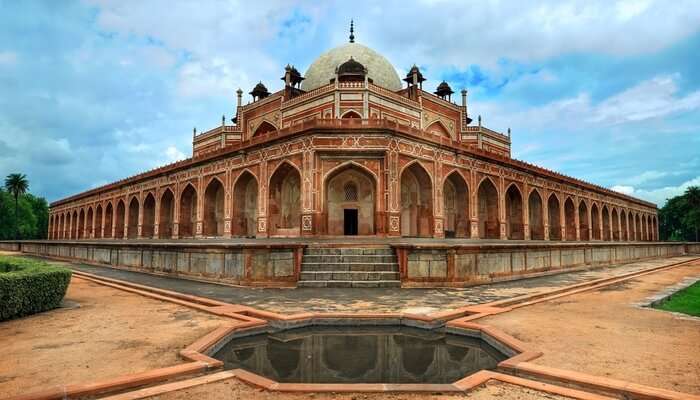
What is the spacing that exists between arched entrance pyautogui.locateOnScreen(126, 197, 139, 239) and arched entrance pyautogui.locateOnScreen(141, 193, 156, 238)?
1.21 metres

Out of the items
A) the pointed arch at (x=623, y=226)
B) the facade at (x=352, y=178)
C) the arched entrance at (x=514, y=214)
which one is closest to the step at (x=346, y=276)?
the facade at (x=352, y=178)

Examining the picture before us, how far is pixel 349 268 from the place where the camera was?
993cm

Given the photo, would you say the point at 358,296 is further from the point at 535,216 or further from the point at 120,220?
the point at 120,220

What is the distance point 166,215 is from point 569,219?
30920 mm

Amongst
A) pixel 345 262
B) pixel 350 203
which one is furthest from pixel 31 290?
pixel 350 203

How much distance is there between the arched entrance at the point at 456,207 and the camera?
76.6 feet

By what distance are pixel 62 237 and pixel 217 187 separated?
32398mm

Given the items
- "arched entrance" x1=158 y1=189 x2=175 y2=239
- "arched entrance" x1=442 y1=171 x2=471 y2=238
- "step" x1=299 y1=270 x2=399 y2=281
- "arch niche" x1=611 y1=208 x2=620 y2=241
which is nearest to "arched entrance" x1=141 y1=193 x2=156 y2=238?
"arched entrance" x1=158 y1=189 x2=175 y2=239

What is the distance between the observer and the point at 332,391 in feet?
10.0

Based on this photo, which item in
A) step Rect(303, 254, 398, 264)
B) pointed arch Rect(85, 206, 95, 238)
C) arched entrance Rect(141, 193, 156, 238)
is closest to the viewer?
step Rect(303, 254, 398, 264)

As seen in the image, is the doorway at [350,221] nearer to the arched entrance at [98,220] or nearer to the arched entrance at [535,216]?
the arched entrance at [535,216]

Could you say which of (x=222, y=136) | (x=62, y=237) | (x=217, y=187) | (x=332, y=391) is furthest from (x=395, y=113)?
(x=62, y=237)

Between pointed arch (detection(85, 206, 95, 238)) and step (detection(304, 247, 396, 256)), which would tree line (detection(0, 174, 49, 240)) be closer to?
pointed arch (detection(85, 206, 95, 238))

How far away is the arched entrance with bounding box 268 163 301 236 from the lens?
21344 mm
